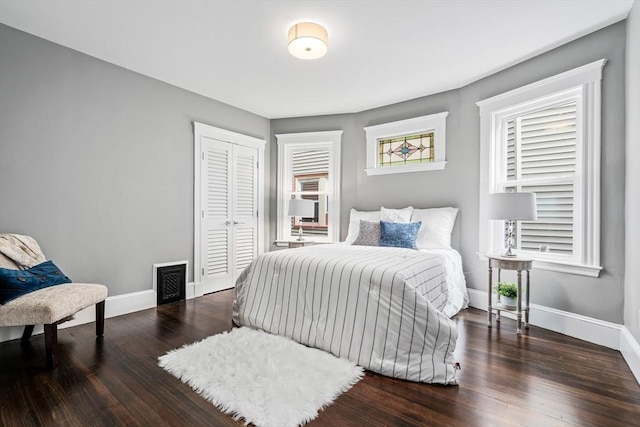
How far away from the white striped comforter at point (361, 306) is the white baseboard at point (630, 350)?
1.22 metres

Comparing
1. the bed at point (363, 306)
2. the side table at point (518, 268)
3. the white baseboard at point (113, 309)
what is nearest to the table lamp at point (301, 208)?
the bed at point (363, 306)

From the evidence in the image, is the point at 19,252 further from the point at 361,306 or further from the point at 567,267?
the point at 567,267

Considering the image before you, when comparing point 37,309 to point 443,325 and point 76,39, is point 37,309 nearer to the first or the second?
point 76,39

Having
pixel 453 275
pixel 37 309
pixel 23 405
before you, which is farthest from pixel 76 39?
pixel 453 275

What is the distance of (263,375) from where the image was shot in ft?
6.50

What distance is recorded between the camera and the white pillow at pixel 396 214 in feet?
13.2

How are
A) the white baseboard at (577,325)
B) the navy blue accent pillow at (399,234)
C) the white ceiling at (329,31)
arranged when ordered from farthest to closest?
the navy blue accent pillow at (399,234), the white baseboard at (577,325), the white ceiling at (329,31)

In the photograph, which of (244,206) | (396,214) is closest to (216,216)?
(244,206)

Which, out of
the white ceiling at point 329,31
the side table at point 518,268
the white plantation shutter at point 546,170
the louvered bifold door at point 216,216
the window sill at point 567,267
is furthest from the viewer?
the louvered bifold door at point 216,216

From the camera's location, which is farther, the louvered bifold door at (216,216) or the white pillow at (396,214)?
the louvered bifold door at (216,216)

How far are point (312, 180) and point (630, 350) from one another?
403 cm

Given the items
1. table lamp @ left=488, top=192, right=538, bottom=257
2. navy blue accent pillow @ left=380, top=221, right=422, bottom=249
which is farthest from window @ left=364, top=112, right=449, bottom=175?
table lamp @ left=488, top=192, right=538, bottom=257

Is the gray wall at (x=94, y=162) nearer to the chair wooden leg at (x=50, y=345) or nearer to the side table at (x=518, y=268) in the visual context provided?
the chair wooden leg at (x=50, y=345)

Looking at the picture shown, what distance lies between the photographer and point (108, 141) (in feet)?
10.7
